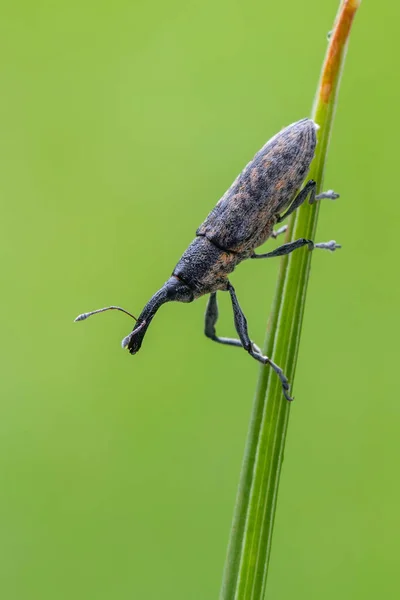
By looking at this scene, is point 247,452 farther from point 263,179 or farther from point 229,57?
point 229,57

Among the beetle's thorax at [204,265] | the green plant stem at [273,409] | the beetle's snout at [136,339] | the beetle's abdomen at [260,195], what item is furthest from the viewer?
the beetle's thorax at [204,265]

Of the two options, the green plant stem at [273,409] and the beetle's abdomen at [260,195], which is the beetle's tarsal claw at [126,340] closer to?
the beetle's abdomen at [260,195]

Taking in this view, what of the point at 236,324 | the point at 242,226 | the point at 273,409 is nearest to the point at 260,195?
the point at 242,226

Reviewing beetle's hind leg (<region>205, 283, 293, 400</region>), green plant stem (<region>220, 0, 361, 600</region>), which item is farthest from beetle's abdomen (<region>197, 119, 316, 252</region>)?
green plant stem (<region>220, 0, 361, 600</region>)

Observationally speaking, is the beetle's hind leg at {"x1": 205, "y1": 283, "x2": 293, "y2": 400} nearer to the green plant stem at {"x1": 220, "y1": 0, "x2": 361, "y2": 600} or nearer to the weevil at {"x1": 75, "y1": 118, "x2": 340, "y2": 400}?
the weevil at {"x1": 75, "y1": 118, "x2": 340, "y2": 400}

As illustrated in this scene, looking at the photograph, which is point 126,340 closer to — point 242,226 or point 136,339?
point 136,339

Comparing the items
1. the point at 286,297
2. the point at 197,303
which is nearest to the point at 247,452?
the point at 286,297

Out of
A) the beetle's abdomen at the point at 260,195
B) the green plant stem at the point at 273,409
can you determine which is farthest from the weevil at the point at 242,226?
the green plant stem at the point at 273,409
